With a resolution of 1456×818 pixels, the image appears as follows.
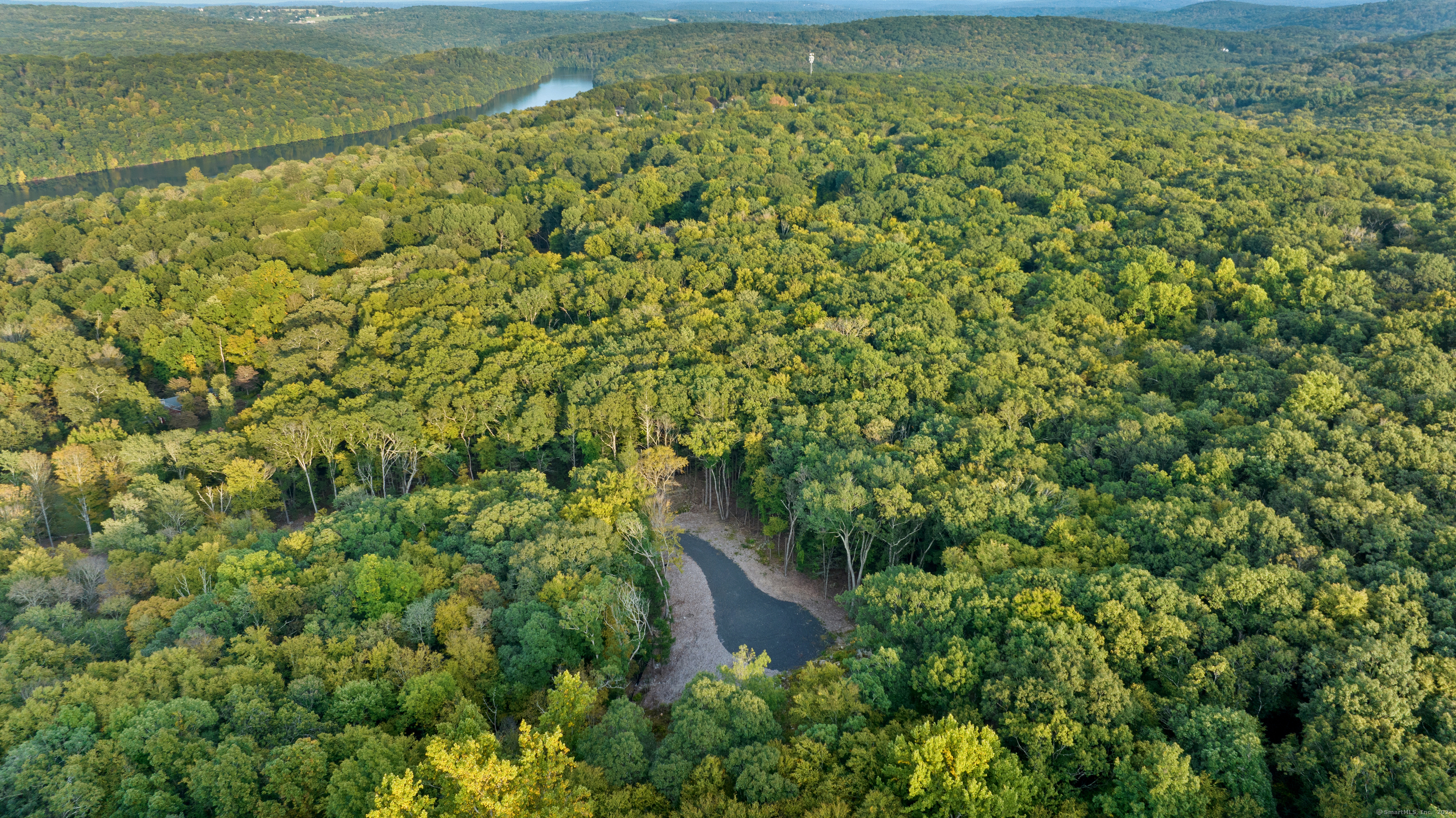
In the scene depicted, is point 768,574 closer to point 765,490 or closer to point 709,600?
point 709,600

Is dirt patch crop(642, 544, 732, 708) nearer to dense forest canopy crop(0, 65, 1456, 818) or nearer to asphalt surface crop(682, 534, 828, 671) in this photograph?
asphalt surface crop(682, 534, 828, 671)

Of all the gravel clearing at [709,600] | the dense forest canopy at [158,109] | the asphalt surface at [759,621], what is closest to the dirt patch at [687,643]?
the gravel clearing at [709,600]

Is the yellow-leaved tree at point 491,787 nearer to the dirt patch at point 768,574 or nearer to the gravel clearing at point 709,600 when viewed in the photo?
the gravel clearing at point 709,600

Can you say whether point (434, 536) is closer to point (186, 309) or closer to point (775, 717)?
point (775, 717)

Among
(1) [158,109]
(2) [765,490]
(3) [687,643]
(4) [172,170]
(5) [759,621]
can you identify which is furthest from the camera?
(1) [158,109]

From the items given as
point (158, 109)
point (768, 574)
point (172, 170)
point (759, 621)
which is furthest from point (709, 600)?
point (158, 109)

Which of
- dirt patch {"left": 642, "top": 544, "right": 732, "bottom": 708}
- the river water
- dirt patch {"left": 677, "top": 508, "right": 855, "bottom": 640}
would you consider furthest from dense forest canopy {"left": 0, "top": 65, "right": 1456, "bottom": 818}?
the river water

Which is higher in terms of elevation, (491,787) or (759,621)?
(491,787)
